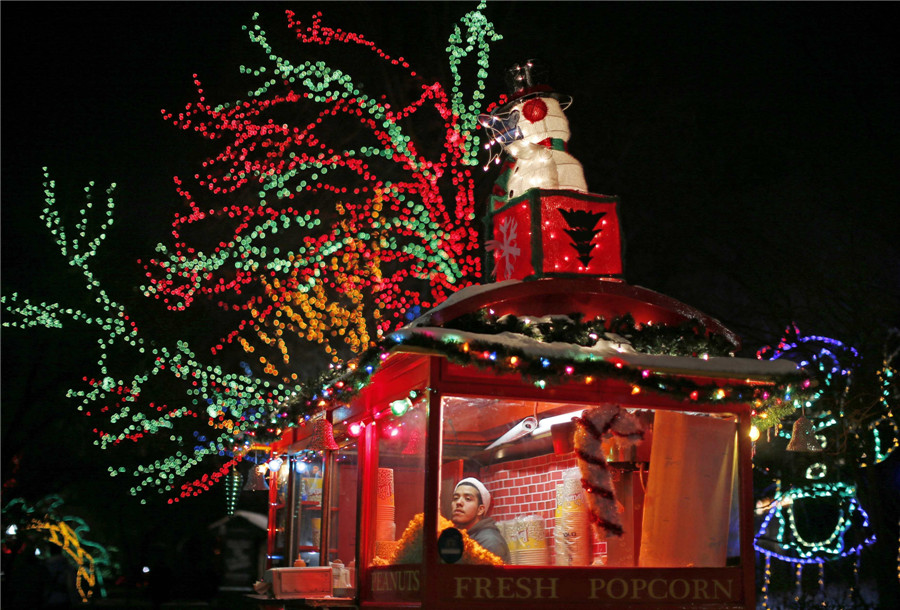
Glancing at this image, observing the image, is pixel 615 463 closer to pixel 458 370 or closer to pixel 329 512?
pixel 458 370

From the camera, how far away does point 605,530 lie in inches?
306

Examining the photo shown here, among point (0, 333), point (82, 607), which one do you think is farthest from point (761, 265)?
point (82, 607)

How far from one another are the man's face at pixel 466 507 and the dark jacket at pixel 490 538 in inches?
9.7

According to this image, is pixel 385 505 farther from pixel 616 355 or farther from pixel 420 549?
pixel 616 355

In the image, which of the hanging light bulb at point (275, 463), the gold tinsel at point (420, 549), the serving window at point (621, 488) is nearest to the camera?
the gold tinsel at point (420, 549)

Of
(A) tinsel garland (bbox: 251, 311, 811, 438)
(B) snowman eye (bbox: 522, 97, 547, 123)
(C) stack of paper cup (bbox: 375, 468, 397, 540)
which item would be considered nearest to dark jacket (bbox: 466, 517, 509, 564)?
(C) stack of paper cup (bbox: 375, 468, 397, 540)

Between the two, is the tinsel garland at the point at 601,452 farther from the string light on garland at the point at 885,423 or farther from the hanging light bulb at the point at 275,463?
the string light on garland at the point at 885,423

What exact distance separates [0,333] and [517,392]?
48.9 ft

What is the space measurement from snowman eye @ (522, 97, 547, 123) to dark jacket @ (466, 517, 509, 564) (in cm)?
426

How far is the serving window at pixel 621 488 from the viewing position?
25.3 feet

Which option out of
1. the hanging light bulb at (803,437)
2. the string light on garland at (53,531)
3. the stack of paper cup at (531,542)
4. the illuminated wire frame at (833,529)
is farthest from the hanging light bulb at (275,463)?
the illuminated wire frame at (833,529)

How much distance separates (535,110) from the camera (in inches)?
372

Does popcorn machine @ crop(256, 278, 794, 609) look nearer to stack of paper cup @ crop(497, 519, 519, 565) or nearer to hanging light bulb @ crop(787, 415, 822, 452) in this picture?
stack of paper cup @ crop(497, 519, 519, 565)

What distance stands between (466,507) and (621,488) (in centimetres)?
150
